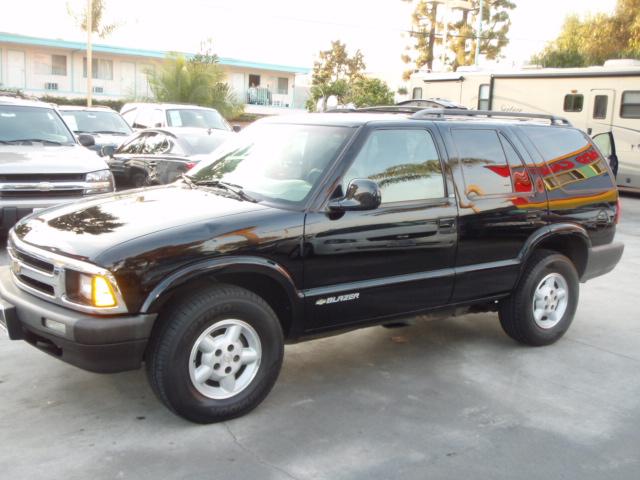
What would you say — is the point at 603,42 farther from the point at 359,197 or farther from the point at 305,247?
the point at 305,247

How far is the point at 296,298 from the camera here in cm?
430

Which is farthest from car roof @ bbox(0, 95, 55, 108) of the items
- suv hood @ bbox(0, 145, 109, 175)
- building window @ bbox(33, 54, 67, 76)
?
building window @ bbox(33, 54, 67, 76)

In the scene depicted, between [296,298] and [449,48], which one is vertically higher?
[449,48]

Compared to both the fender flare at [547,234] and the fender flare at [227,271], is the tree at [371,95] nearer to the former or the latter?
the fender flare at [547,234]

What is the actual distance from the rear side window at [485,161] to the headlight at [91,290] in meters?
2.64

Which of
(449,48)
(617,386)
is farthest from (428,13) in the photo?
(617,386)

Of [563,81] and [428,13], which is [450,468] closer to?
[563,81]

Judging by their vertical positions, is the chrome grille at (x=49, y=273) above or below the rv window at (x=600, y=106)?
below

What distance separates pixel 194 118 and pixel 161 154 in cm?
417

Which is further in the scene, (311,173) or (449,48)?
(449,48)

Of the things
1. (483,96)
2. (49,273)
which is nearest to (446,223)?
(49,273)

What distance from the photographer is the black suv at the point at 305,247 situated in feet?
12.5

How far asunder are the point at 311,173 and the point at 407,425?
5.53 feet

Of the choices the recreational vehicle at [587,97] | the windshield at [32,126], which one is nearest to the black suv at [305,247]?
the windshield at [32,126]
